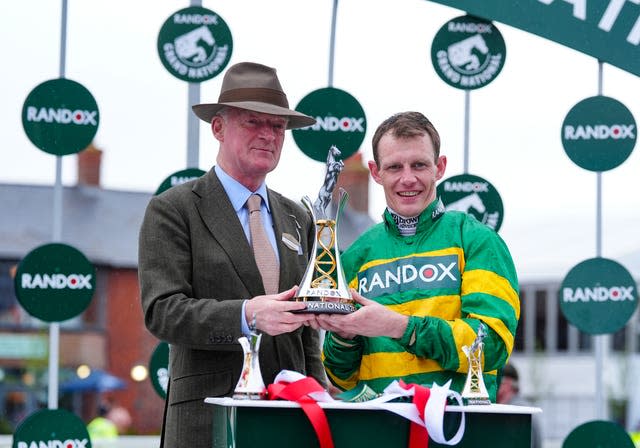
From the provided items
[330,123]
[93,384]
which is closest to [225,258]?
[330,123]

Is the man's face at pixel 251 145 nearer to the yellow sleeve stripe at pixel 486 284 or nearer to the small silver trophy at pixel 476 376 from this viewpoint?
the yellow sleeve stripe at pixel 486 284

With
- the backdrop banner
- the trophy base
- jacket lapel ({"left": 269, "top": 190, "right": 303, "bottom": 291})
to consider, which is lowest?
the trophy base

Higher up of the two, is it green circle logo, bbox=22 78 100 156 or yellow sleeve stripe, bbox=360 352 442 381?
green circle logo, bbox=22 78 100 156

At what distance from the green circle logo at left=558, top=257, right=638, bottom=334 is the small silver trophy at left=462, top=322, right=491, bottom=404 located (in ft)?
9.05

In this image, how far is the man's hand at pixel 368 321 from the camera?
2.71m

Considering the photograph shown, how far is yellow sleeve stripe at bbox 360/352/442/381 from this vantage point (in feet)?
9.44

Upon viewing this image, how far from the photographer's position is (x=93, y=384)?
28.7 metres

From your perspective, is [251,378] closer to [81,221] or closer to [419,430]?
[419,430]

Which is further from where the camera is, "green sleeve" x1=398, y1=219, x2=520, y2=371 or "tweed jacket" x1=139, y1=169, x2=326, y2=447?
"tweed jacket" x1=139, y1=169, x2=326, y2=447

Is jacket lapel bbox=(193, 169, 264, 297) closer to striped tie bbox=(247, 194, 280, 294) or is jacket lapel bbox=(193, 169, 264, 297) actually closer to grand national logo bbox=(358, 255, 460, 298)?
striped tie bbox=(247, 194, 280, 294)

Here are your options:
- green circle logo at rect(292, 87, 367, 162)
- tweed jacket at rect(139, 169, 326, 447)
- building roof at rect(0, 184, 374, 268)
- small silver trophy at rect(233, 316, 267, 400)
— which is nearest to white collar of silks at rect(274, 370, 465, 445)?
small silver trophy at rect(233, 316, 267, 400)

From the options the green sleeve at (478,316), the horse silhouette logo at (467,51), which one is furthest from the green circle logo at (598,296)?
the green sleeve at (478,316)

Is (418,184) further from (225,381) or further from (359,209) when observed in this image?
(359,209)

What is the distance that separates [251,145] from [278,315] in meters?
0.75
